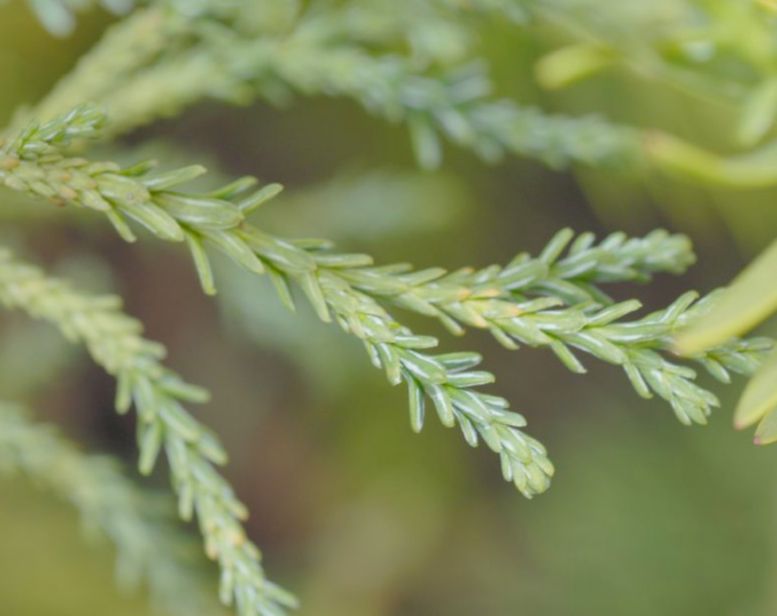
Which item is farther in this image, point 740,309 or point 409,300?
point 409,300

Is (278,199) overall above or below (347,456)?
above

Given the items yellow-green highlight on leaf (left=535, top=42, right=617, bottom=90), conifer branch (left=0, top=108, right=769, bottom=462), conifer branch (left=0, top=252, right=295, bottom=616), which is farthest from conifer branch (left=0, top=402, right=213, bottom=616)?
yellow-green highlight on leaf (left=535, top=42, right=617, bottom=90)

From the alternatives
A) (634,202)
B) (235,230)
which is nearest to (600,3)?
(235,230)

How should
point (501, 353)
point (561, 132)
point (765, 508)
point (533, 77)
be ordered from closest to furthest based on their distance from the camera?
1. point (561, 132)
2. point (533, 77)
3. point (765, 508)
4. point (501, 353)

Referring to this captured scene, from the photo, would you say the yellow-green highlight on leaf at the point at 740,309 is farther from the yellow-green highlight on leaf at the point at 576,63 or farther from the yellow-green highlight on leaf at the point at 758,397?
the yellow-green highlight on leaf at the point at 576,63

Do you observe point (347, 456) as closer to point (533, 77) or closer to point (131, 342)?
point (533, 77)

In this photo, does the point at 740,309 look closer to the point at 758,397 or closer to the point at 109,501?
the point at 758,397

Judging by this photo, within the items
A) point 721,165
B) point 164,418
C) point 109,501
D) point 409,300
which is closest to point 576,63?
point 721,165
